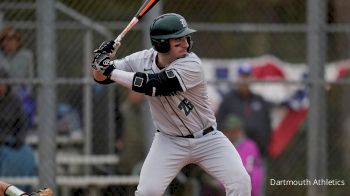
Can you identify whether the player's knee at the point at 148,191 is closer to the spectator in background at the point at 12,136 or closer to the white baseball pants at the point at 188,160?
the white baseball pants at the point at 188,160

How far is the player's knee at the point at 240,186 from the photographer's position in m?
6.97

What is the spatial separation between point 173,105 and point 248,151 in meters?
2.70

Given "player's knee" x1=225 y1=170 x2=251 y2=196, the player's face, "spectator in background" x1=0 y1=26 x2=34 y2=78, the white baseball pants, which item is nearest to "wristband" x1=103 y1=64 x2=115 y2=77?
the player's face

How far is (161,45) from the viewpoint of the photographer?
7.00 m

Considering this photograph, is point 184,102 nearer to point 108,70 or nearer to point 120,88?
point 108,70

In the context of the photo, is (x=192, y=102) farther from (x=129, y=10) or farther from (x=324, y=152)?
(x=129, y=10)

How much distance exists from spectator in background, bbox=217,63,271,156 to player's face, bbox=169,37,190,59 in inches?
133

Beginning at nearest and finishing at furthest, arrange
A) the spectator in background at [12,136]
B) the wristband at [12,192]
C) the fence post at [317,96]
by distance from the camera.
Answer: the wristband at [12,192] → the fence post at [317,96] → the spectator in background at [12,136]

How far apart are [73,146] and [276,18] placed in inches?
116

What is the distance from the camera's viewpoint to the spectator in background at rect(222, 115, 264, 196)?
9469 millimetres

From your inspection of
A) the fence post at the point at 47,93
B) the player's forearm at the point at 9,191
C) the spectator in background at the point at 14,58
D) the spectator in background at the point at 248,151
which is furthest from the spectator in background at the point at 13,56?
the player's forearm at the point at 9,191

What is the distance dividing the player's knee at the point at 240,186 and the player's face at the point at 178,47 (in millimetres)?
977

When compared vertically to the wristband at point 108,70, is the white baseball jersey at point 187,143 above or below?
below

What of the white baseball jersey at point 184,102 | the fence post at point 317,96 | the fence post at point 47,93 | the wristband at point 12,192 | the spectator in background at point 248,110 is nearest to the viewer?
the wristband at point 12,192
